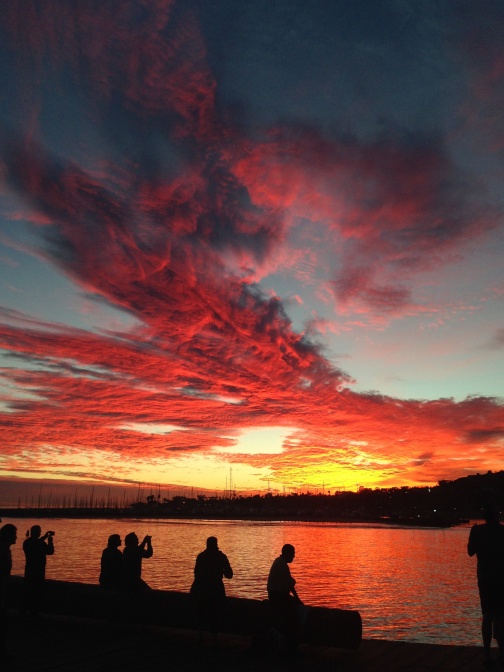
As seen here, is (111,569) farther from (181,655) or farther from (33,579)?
(181,655)

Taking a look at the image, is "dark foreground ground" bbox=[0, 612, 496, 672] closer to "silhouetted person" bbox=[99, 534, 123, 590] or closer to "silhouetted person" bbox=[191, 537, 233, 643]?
"silhouetted person" bbox=[191, 537, 233, 643]

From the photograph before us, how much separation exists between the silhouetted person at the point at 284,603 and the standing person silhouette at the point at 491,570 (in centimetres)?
327

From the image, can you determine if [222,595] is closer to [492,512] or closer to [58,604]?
[58,604]

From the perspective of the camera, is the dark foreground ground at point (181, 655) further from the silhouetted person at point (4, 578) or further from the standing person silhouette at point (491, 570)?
the standing person silhouette at point (491, 570)

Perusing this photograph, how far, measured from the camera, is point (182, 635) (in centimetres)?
1223

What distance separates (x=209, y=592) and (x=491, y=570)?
5.32 meters

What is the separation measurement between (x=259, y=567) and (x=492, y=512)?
52.8 metres

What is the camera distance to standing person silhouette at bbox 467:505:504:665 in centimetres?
927

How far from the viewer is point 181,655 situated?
34.7 feet

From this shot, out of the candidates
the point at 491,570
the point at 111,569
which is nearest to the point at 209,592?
the point at 111,569

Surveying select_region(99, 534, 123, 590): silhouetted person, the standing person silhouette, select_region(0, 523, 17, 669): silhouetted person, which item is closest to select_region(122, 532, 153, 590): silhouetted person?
select_region(99, 534, 123, 590): silhouetted person

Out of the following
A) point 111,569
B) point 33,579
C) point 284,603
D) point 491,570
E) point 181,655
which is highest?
point 491,570

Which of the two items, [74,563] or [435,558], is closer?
[74,563]

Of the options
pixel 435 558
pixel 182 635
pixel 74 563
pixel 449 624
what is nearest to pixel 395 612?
pixel 449 624
